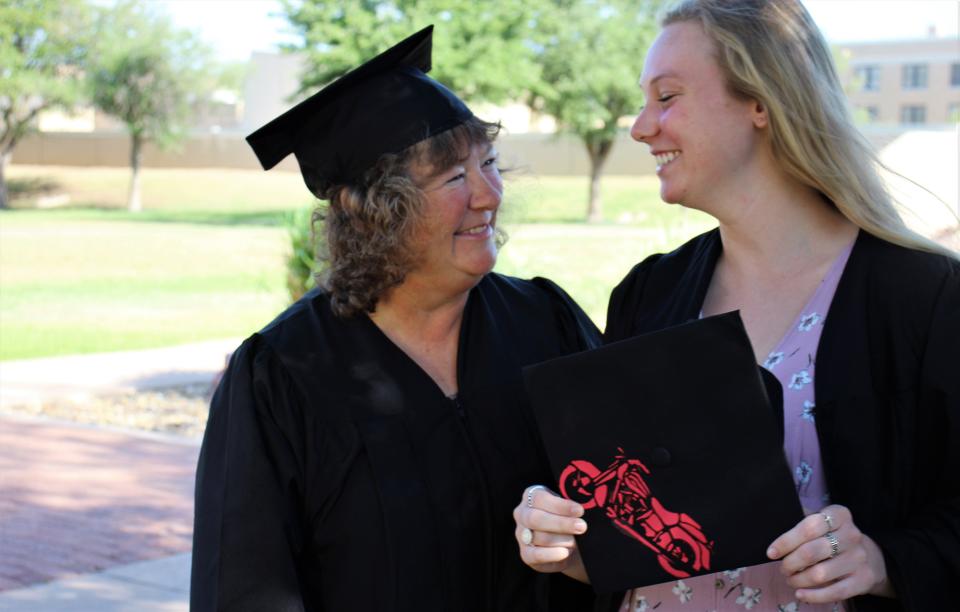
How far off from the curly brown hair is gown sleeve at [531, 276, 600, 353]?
1.43 ft

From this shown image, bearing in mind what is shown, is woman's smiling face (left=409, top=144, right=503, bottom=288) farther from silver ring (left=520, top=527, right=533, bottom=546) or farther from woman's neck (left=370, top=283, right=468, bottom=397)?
silver ring (left=520, top=527, right=533, bottom=546)

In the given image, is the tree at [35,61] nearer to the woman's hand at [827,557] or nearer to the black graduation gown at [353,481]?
the black graduation gown at [353,481]

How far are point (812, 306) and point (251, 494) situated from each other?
116 centimetres

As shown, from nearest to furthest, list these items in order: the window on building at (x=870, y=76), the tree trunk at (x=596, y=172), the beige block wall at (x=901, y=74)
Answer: the tree trunk at (x=596, y=172) → the beige block wall at (x=901, y=74) → the window on building at (x=870, y=76)

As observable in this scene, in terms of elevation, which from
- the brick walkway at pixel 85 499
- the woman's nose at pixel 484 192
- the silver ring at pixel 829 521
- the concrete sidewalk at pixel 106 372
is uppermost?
the woman's nose at pixel 484 192

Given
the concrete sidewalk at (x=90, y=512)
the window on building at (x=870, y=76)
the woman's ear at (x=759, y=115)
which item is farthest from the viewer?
the window on building at (x=870, y=76)

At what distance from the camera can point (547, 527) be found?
2.17 meters

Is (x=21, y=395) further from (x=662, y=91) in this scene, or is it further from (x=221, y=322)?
(x=662, y=91)

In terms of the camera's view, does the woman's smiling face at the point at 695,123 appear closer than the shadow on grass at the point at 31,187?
Yes

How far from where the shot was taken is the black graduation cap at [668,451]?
2.04 metres

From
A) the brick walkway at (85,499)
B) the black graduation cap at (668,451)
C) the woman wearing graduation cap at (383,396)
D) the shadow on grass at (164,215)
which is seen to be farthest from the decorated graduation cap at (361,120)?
the shadow on grass at (164,215)

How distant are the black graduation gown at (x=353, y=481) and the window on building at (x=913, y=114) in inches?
3913

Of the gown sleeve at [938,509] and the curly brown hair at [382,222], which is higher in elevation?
the curly brown hair at [382,222]

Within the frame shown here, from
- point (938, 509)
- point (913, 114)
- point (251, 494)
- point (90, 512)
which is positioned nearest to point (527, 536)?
point (251, 494)
